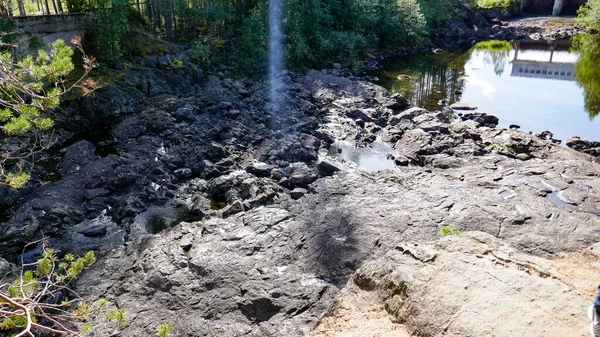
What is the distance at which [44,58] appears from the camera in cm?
468

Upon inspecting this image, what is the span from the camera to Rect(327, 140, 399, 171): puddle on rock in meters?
15.0

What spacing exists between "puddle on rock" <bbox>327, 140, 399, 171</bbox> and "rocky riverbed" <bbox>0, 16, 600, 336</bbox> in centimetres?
18

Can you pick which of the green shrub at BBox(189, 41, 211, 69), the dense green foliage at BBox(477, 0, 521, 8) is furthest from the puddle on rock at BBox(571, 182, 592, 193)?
the dense green foliage at BBox(477, 0, 521, 8)

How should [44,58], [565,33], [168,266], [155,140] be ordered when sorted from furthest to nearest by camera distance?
[565,33] → [155,140] → [168,266] → [44,58]

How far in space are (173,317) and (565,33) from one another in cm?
5807

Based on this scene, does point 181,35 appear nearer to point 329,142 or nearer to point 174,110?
point 174,110

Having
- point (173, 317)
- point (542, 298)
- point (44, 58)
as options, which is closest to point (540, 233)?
point (542, 298)

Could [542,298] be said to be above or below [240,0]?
below

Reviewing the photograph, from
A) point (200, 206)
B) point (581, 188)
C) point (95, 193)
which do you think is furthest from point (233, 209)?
point (581, 188)

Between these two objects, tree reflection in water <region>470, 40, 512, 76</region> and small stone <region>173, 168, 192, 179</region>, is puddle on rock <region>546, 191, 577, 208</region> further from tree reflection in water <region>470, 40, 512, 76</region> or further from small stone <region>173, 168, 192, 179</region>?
tree reflection in water <region>470, 40, 512, 76</region>

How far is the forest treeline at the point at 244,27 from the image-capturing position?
20.3 metres

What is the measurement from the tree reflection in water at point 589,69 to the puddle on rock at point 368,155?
13541 millimetres

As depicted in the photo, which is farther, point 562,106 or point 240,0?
point 240,0

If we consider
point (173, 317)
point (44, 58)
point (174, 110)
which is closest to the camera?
point (44, 58)
